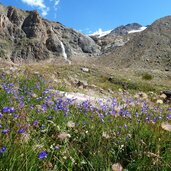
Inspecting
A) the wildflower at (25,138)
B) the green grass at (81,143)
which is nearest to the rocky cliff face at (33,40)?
the green grass at (81,143)

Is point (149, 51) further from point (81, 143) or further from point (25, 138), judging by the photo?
point (25, 138)

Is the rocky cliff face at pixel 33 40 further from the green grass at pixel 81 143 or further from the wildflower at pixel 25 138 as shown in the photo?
the wildflower at pixel 25 138

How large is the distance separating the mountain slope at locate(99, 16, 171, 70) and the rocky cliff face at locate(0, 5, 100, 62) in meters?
45.3

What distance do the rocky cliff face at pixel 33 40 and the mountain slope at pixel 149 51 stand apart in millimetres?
45327

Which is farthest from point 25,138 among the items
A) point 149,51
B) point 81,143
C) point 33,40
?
point 33,40

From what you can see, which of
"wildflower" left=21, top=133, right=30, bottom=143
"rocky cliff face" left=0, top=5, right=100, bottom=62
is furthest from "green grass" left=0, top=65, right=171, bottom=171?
"rocky cliff face" left=0, top=5, right=100, bottom=62

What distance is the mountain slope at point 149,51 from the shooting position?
49.5 meters

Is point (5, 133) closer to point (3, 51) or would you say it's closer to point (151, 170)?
point (151, 170)

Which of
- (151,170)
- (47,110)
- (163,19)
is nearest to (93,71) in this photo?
(47,110)

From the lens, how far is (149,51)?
5428 centimetres

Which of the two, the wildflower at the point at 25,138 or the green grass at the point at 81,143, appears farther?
the wildflower at the point at 25,138

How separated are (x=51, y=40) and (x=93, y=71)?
86.4 m

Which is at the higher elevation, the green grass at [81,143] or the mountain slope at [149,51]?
the mountain slope at [149,51]

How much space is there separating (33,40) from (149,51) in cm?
6156
